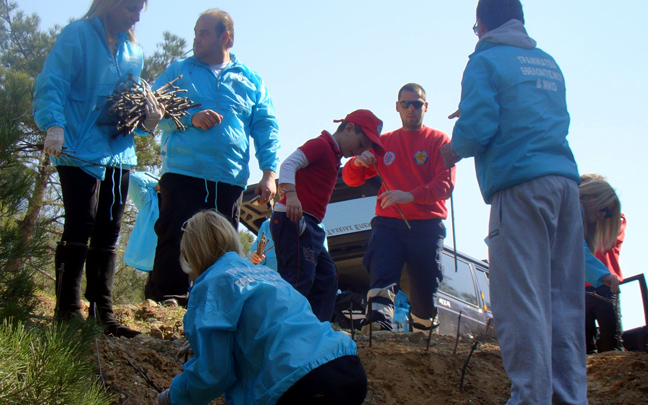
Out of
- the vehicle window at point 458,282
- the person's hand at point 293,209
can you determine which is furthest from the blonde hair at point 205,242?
the vehicle window at point 458,282

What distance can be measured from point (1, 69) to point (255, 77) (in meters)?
6.38

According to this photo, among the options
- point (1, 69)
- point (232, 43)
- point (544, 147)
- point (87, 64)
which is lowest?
point (544, 147)

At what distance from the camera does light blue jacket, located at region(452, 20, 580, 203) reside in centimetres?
319

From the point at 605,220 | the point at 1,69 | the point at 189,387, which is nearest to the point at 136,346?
the point at 189,387

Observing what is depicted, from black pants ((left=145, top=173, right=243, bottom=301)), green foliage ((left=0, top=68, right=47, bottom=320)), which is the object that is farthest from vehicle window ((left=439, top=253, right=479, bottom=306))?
green foliage ((left=0, top=68, right=47, bottom=320))

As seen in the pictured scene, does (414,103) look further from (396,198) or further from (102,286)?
(102,286)

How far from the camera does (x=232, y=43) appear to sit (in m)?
5.08

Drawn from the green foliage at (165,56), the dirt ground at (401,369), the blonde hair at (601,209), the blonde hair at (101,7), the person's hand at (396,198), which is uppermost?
the green foliage at (165,56)

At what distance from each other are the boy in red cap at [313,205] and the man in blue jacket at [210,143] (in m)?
0.37

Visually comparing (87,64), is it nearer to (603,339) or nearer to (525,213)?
(525,213)

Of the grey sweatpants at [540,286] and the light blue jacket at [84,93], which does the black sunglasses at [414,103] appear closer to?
the light blue jacket at [84,93]

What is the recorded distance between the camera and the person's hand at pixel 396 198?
5.07 metres

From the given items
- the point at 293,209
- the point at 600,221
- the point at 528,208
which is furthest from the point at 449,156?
the point at 600,221

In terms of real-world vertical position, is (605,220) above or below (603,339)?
above
